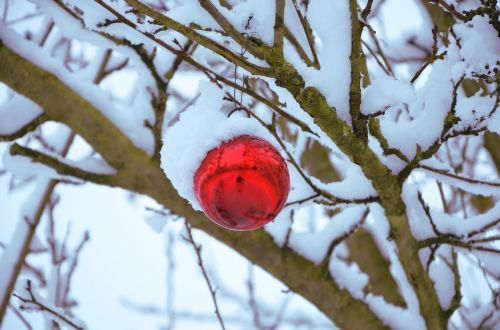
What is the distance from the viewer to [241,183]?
3.29 feet

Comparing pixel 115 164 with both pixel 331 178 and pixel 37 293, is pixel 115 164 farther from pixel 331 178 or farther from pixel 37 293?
pixel 331 178

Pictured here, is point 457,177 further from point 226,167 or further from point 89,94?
point 89,94

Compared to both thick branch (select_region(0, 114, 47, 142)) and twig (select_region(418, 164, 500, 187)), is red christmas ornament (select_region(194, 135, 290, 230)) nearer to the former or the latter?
twig (select_region(418, 164, 500, 187))

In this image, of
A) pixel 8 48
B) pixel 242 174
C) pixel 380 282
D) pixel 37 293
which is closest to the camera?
pixel 242 174

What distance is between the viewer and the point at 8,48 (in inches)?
68.9

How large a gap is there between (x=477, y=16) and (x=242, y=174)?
0.75 m

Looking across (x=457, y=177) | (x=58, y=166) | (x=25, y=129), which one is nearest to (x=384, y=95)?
(x=457, y=177)

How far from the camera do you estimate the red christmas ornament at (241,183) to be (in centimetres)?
100

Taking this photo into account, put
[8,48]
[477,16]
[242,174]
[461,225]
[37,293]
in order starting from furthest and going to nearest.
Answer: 1. [8,48]
2. [37,293]
3. [461,225]
4. [477,16]
5. [242,174]

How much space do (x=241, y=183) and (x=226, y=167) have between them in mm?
51

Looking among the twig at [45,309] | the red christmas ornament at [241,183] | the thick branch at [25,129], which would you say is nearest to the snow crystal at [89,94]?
the thick branch at [25,129]

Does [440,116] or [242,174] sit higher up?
[440,116]

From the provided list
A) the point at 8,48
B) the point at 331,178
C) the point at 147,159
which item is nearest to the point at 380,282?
the point at 331,178

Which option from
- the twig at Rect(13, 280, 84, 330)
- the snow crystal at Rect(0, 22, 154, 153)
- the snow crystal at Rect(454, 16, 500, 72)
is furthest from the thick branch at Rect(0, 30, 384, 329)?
the snow crystal at Rect(454, 16, 500, 72)
